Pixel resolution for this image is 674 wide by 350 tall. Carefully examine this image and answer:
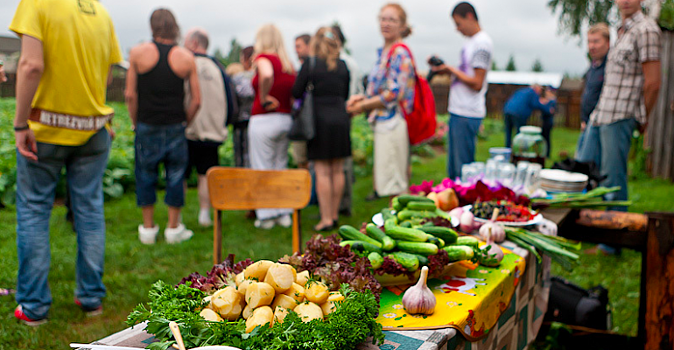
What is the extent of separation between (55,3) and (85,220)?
50.2 inches

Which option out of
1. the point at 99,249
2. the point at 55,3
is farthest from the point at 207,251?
the point at 55,3

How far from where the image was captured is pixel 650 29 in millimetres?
4219

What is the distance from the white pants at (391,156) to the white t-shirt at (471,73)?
0.55 metres

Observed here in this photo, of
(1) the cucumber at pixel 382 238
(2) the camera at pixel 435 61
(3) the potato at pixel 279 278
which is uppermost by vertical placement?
(2) the camera at pixel 435 61

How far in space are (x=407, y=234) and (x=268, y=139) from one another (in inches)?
146

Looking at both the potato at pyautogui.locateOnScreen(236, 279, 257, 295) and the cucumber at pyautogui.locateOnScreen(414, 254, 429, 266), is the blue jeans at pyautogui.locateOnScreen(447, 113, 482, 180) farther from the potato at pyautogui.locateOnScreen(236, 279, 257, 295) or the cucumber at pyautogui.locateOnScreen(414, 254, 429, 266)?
the potato at pyautogui.locateOnScreen(236, 279, 257, 295)

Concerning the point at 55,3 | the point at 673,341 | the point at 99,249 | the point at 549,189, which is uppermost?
the point at 55,3

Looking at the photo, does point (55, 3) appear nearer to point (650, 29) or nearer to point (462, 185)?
point (462, 185)

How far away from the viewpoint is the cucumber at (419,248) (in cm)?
178

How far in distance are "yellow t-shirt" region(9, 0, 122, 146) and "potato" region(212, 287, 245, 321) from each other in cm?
219

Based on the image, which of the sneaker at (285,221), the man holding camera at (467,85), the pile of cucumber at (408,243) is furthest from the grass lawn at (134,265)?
the pile of cucumber at (408,243)

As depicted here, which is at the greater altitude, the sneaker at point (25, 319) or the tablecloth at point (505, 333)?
the tablecloth at point (505, 333)

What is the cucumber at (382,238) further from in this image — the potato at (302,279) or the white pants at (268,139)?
the white pants at (268,139)

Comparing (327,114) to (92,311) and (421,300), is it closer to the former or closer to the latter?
(92,311)
